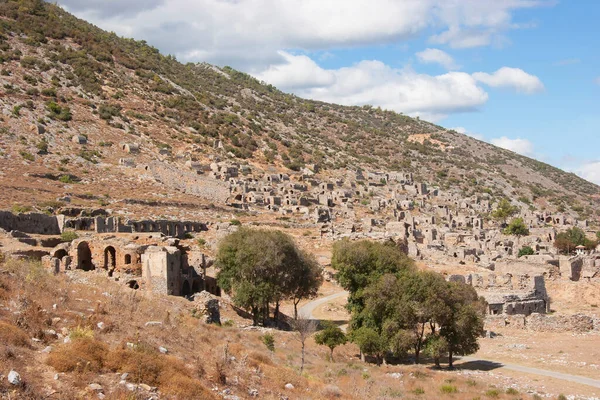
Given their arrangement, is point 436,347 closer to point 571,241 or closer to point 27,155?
point 27,155

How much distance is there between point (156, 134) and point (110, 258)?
47564 mm

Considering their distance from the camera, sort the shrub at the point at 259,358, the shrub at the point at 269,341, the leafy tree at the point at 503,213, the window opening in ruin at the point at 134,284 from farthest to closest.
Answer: the leafy tree at the point at 503,213 → the window opening in ruin at the point at 134,284 → the shrub at the point at 269,341 → the shrub at the point at 259,358

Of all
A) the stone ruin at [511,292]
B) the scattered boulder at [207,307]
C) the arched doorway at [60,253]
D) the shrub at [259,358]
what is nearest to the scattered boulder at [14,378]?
the shrub at [259,358]

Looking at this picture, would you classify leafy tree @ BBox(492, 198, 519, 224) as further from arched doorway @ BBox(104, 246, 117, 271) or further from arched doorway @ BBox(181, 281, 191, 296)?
arched doorway @ BBox(104, 246, 117, 271)

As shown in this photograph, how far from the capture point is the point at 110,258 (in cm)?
2723

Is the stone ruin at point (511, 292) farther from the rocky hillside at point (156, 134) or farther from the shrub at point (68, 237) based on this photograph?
the rocky hillside at point (156, 134)

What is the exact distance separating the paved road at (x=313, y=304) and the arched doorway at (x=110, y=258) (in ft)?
30.8

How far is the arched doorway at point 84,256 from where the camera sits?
88.2ft

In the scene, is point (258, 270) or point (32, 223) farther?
point (32, 223)

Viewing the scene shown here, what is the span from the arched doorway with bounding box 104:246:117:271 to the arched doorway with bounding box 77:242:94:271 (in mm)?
808

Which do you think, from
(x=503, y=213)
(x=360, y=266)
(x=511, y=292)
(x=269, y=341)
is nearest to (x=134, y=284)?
(x=269, y=341)

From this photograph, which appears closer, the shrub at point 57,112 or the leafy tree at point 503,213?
the shrub at point 57,112

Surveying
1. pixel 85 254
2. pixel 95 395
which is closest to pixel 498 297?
pixel 85 254

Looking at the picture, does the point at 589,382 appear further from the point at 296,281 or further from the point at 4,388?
the point at 4,388
